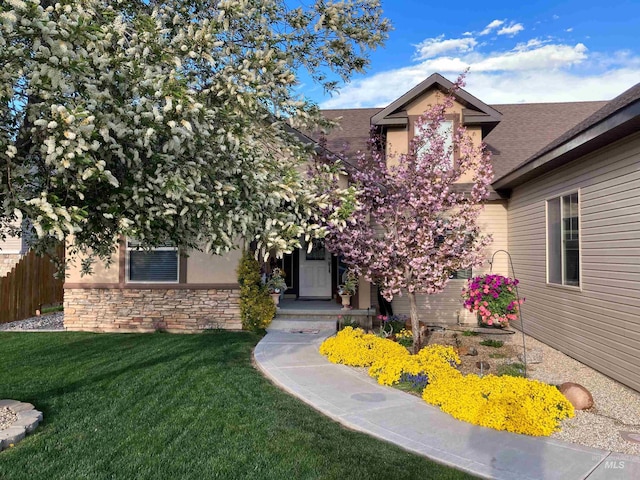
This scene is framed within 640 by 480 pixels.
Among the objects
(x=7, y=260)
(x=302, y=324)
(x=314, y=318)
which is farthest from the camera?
(x=7, y=260)

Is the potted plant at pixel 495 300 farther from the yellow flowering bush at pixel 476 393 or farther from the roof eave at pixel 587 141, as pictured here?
the roof eave at pixel 587 141

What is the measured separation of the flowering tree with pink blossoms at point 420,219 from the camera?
21.8 feet

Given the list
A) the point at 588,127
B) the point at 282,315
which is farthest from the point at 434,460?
the point at 282,315

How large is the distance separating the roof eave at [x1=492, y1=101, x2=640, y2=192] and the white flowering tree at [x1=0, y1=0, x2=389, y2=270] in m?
3.77

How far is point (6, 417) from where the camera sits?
13.9 ft

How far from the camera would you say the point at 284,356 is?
7.10m

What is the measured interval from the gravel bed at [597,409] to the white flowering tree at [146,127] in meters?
3.50

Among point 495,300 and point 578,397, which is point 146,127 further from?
point 495,300

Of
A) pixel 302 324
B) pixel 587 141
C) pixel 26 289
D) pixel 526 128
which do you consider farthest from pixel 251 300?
pixel 526 128

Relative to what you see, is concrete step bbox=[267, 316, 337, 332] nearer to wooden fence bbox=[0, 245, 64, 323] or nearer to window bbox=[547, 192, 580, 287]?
window bbox=[547, 192, 580, 287]

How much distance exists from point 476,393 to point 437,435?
2.95 feet

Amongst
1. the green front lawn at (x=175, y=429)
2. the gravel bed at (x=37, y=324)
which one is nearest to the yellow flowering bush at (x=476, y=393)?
the green front lawn at (x=175, y=429)

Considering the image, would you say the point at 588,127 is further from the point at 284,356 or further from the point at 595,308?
the point at 284,356

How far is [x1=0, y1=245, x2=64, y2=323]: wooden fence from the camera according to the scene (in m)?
11.0
